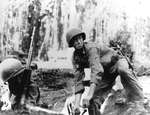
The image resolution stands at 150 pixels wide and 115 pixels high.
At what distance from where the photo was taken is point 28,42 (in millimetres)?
7504

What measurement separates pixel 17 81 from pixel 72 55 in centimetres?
105

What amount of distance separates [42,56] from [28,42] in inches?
17.2

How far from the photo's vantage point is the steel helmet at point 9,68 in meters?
5.77

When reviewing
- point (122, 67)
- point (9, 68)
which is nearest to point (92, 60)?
point (122, 67)

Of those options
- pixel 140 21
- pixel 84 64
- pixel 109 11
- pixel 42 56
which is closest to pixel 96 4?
pixel 109 11

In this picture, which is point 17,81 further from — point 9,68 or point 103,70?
point 103,70

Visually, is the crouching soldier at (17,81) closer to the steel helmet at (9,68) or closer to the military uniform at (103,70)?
the steel helmet at (9,68)

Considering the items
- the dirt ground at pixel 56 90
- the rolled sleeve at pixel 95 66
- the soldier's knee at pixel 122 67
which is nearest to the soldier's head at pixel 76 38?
the rolled sleeve at pixel 95 66

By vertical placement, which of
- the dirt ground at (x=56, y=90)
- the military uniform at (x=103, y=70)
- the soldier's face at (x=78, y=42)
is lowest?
the dirt ground at (x=56, y=90)

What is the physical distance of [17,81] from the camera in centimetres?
605

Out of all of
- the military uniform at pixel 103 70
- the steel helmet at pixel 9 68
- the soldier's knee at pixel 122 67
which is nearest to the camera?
the military uniform at pixel 103 70

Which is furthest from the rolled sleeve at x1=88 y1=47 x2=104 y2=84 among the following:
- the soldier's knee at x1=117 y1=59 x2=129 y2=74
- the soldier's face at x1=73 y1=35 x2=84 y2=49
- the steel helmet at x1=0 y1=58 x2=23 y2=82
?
the steel helmet at x1=0 y1=58 x2=23 y2=82

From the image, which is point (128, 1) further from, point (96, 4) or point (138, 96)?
point (138, 96)

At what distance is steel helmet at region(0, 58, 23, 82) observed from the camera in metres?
5.77
